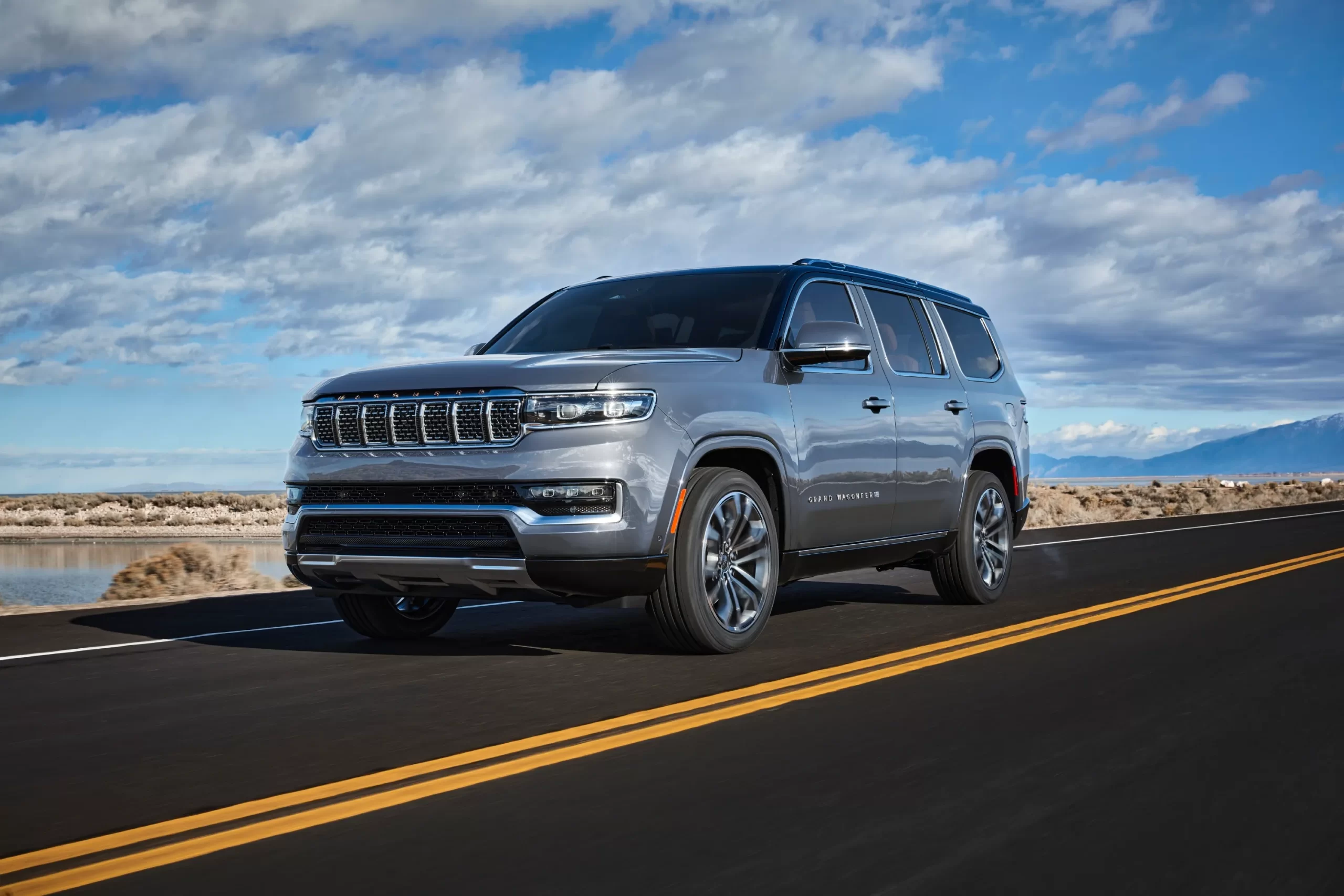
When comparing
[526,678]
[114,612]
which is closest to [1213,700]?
[526,678]

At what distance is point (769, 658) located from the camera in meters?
7.45

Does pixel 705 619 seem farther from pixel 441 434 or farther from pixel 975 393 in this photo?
pixel 975 393

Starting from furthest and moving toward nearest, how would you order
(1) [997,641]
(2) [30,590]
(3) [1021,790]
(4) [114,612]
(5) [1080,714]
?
1. (2) [30,590]
2. (4) [114,612]
3. (1) [997,641]
4. (5) [1080,714]
5. (3) [1021,790]

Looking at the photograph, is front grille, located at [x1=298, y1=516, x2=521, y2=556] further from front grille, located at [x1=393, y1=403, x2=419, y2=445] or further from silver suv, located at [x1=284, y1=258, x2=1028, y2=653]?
front grille, located at [x1=393, y1=403, x2=419, y2=445]

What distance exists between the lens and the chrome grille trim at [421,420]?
22.4ft

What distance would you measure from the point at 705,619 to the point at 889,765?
241 cm

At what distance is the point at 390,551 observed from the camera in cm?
702

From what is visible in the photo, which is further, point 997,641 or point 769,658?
point 997,641

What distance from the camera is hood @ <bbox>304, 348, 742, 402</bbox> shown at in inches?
269

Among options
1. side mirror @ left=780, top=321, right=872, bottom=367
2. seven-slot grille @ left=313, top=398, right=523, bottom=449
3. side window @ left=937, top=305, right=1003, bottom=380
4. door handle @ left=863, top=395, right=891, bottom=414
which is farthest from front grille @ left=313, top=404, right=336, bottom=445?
side window @ left=937, top=305, right=1003, bottom=380

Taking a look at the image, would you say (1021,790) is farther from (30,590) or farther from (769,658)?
(30,590)

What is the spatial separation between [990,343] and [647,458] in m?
5.14

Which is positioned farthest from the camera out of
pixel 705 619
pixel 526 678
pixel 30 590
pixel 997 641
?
pixel 30 590

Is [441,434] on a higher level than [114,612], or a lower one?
higher
